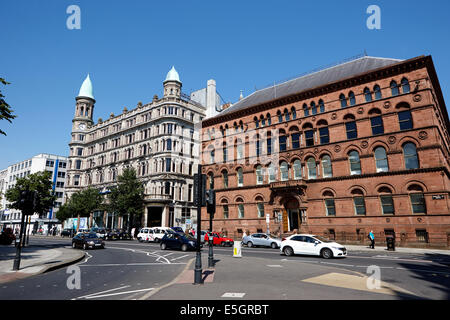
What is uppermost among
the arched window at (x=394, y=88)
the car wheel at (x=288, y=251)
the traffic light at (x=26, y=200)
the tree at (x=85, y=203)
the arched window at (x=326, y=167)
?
the arched window at (x=394, y=88)

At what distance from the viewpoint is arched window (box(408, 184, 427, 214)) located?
84.2 feet

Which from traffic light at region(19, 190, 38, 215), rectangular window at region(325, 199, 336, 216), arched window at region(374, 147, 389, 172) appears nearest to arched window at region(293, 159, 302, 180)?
rectangular window at region(325, 199, 336, 216)

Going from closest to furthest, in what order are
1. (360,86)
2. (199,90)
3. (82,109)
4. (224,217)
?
(360,86)
(224,217)
(199,90)
(82,109)

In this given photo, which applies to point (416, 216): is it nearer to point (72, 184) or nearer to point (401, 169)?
point (401, 169)

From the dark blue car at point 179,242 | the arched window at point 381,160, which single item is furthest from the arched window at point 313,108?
the dark blue car at point 179,242

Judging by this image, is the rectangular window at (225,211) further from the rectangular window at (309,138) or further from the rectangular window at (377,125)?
the rectangular window at (377,125)

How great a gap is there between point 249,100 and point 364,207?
23.2 meters

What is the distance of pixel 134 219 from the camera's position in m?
49.7

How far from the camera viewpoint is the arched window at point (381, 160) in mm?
28234

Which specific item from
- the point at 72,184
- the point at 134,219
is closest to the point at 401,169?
the point at 134,219

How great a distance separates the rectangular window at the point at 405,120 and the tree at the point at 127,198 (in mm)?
37017

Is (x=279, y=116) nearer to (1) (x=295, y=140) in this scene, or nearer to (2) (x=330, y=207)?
(1) (x=295, y=140)

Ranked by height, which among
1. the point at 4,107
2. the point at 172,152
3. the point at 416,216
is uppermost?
the point at 172,152

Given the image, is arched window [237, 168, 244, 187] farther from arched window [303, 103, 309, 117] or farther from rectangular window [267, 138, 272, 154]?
arched window [303, 103, 309, 117]
